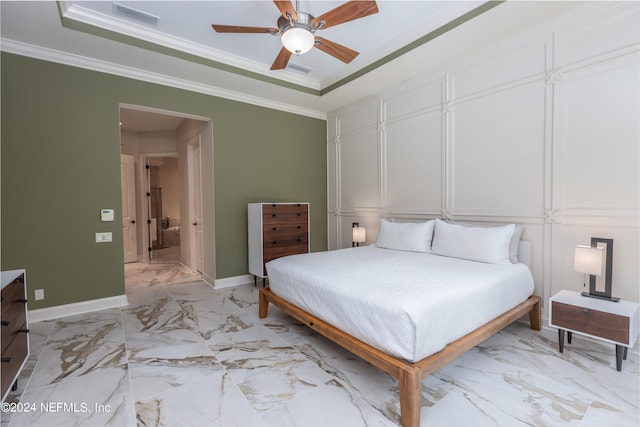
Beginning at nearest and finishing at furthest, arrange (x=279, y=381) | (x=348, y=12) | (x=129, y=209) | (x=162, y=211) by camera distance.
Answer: (x=279, y=381) → (x=348, y=12) → (x=129, y=209) → (x=162, y=211)

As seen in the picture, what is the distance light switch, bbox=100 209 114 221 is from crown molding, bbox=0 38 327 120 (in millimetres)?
1638

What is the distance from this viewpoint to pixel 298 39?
90.0 inches

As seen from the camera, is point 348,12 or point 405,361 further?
point 348,12

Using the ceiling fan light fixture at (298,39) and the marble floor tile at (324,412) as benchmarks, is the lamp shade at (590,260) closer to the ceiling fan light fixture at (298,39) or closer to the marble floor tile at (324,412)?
the marble floor tile at (324,412)

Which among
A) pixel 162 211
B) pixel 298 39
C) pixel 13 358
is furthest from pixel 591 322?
pixel 162 211

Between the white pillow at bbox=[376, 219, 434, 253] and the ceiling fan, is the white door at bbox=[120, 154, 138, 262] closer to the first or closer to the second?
the ceiling fan

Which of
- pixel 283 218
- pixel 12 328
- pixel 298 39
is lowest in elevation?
pixel 12 328

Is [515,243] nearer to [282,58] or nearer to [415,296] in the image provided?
[415,296]

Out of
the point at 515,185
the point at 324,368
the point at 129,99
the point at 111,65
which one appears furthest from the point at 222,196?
the point at 515,185

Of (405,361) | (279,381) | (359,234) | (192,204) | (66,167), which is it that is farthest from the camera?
Result: (192,204)

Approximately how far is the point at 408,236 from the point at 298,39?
2.43 meters

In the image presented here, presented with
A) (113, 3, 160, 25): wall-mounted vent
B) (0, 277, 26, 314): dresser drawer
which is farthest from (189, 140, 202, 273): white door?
(0, 277, 26, 314): dresser drawer

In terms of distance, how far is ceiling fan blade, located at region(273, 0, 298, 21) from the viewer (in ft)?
6.80

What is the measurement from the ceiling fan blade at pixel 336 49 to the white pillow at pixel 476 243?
2.09 metres
